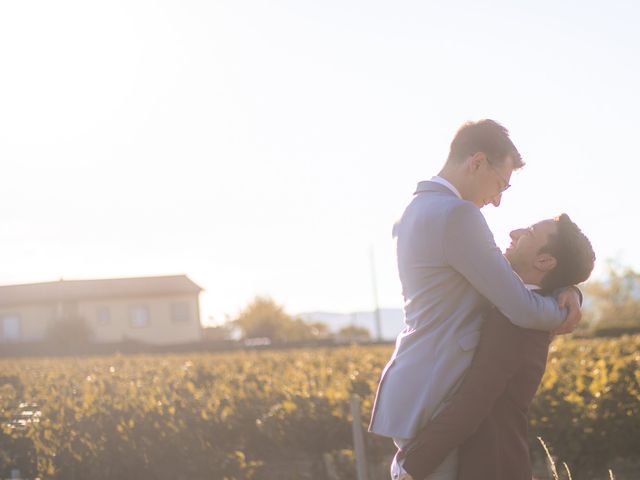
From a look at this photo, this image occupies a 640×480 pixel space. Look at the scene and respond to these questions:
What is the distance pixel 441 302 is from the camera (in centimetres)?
349

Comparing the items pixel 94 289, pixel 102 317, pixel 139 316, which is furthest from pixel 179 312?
pixel 94 289

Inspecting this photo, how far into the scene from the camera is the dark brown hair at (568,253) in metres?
3.46

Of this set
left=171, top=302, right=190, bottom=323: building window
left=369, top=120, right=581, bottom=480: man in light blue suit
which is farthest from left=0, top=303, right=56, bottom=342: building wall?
left=369, top=120, right=581, bottom=480: man in light blue suit

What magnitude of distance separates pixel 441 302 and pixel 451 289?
0.06 meters

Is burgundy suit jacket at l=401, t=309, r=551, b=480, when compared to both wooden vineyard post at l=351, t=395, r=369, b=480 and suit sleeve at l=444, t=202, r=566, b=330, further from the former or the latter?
wooden vineyard post at l=351, t=395, r=369, b=480

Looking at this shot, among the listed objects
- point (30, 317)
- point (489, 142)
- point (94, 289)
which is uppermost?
point (94, 289)

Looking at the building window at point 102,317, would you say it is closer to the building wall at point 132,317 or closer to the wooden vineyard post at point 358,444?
the building wall at point 132,317

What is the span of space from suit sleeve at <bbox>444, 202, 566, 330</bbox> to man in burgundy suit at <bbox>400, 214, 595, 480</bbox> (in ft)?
0.24

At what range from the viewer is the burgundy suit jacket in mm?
3314

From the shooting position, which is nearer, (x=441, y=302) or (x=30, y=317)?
(x=441, y=302)

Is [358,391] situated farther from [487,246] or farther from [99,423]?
[487,246]

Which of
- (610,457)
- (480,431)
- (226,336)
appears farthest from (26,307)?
(480,431)

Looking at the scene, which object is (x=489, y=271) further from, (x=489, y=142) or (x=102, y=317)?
(x=102, y=317)

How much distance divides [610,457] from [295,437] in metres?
2.52
